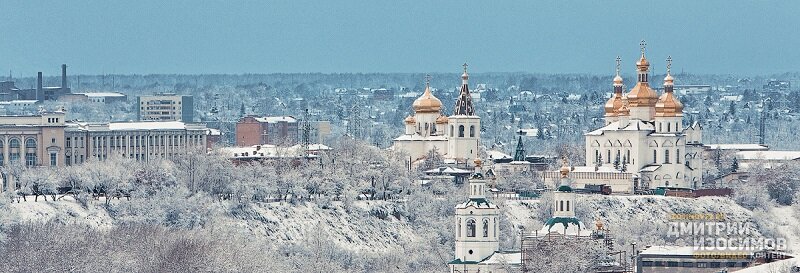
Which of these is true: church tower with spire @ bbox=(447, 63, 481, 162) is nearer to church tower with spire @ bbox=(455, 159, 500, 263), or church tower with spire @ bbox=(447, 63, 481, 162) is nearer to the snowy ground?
the snowy ground

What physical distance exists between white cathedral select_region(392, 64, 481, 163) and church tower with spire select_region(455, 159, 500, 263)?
4101cm

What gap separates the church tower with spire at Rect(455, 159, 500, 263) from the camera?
9044 centimetres

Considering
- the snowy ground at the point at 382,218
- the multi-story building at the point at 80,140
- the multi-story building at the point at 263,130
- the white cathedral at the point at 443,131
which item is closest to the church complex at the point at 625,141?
the white cathedral at the point at 443,131

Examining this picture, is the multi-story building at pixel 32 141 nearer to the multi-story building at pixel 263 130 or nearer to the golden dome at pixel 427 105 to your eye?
the golden dome at pixel 427 105

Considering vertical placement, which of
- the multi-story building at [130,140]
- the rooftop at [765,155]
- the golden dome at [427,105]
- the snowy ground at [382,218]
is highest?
the golden dome at [427,105]

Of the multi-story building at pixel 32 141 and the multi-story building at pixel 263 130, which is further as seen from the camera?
the multi-story building at pixel 263 130

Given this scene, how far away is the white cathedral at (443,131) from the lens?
437 ft

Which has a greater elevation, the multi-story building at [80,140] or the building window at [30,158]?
the multi-story building at [80,140]

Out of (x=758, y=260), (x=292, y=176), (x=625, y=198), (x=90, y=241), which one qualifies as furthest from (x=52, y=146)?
(x=758, y=260)

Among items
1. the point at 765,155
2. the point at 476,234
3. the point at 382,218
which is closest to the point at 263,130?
the point at 765,155

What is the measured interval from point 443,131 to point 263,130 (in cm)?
4878

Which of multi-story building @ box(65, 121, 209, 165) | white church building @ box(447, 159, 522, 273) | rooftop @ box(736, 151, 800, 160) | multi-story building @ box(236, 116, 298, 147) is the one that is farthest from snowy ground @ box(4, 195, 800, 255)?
multi-story building @ box(236, 116, 298, 147)

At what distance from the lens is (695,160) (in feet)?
436

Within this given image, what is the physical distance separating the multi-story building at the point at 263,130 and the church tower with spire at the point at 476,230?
82.3 metres
